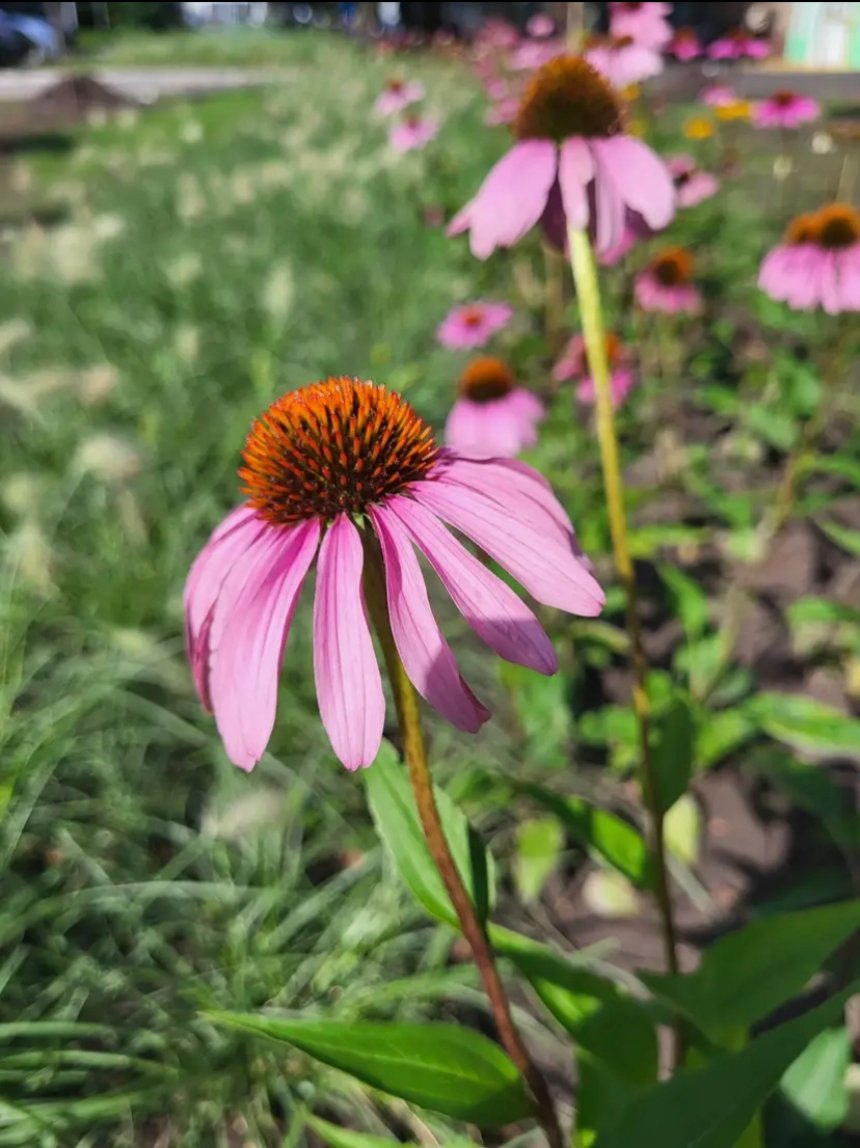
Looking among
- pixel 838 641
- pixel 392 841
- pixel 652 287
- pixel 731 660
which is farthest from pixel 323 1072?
pixel 652 287

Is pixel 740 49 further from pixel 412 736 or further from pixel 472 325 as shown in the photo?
pixel 412 736

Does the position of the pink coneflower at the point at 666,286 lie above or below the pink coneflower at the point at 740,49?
below

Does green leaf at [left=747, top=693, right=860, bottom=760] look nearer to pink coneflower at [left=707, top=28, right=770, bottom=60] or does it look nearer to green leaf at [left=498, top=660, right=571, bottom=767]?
green leaf at [left=498, top=660, right=571, bottom=767]

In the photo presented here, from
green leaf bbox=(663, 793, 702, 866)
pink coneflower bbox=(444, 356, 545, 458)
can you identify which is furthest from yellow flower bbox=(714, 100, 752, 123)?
green leaf bbox=(663, 793, 702, 866)

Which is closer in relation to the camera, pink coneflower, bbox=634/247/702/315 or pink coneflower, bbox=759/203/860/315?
pink coneflower, bbox=759/203/860/315

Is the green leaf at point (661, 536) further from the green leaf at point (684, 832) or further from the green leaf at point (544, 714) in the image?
the green leaf at point (684, 832)

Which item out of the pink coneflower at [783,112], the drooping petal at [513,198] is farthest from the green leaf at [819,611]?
the pink coneflower at [783,112]

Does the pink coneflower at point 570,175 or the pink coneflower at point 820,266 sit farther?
the pink coneflower at point 820,266
